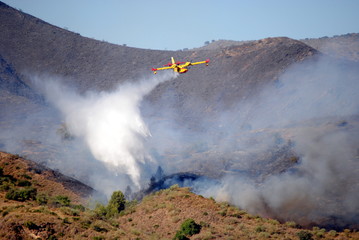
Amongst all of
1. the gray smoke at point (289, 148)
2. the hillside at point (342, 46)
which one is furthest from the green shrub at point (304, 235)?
the hillside at point (342, 46)

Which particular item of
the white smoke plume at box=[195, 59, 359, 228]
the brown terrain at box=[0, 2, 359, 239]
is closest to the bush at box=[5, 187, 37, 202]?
the brown terrain at box=[0, 2, 359, 239]

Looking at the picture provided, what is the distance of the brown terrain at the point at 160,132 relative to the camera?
37156mm

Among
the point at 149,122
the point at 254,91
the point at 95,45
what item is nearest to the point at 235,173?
the point at 149,122

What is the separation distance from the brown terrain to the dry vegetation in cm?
13

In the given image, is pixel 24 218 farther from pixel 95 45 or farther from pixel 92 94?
pixel 95 45

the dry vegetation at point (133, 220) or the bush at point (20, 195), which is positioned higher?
the bush at point (20, 195)

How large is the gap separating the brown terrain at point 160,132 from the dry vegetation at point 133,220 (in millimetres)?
126

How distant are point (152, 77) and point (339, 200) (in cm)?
9582

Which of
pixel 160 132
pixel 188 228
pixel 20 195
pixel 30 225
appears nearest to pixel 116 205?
pixel 20 195

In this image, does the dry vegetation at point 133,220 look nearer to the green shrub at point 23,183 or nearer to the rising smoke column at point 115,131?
the green shrub at point 23,183

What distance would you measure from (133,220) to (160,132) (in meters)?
59.4

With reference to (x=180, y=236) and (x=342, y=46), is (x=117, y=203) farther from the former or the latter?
(x=342, y=46)

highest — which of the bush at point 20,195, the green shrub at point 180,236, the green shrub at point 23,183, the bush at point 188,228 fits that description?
the green shrub at point 23,183

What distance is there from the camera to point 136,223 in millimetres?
39656
